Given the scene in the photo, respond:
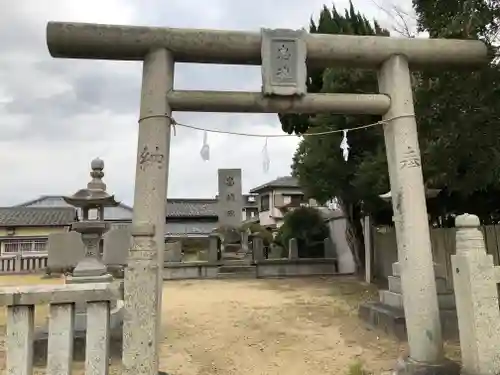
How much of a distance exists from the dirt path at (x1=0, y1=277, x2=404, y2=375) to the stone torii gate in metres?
1.53

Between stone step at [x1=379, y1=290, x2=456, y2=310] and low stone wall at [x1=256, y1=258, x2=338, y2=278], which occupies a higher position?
low stone wall at [x1=256, y1=258, x2=338, y2=278]

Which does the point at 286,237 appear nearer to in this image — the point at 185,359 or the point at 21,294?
the point at 185,359

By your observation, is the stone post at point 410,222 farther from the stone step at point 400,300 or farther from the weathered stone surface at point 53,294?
the weathered stone surface at point 53,294

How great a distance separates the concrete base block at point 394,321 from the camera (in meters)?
6.70

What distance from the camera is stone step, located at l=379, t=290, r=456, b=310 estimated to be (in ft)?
23.0

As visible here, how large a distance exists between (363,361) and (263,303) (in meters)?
4.45

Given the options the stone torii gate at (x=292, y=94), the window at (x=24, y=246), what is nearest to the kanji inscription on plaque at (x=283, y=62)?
the stone torii gate at (x=292, y=94)

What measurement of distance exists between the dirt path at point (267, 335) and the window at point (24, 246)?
17.1 meters

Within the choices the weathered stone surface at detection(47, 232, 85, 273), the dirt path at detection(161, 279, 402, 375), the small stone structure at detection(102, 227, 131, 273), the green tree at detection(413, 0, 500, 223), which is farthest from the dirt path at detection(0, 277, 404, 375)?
the weathered stone surface at detection(47, 232, 85, 273)

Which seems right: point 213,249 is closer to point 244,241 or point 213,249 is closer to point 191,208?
point 244,241

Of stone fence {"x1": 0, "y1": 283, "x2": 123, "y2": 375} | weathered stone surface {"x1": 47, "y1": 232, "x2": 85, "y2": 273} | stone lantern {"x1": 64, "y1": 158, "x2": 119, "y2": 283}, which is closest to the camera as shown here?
stone fence {"x1": 0, "y1": 283, "x2": 123, "y2": 375}

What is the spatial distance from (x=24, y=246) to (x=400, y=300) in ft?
78.7

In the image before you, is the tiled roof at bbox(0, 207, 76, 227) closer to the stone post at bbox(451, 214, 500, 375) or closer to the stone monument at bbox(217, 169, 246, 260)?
the stone monument at bbox(217, 169, 246, 260)

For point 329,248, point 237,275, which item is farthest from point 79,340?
point 329,248
